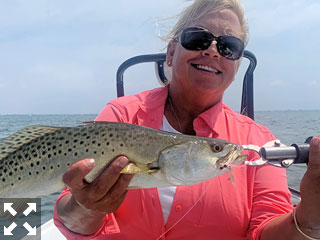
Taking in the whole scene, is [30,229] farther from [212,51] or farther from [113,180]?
[212,51]

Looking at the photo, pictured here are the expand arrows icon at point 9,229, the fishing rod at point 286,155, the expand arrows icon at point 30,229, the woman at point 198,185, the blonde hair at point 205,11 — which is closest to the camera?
the fishing rod at point 286,155

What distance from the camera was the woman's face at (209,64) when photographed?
2943mm

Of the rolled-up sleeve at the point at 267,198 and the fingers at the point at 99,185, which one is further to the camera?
the rolled-up sleeve at the point at 267,198

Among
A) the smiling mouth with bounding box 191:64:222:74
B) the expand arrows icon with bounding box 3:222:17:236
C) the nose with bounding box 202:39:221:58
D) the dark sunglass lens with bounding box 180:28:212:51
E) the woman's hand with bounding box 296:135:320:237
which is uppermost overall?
the dark sunglass lens with bounding box 180:28:212:51

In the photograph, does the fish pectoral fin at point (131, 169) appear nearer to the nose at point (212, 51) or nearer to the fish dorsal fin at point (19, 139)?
the fish dorsal fin at point (19, 139)

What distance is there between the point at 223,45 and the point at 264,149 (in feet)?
4.05

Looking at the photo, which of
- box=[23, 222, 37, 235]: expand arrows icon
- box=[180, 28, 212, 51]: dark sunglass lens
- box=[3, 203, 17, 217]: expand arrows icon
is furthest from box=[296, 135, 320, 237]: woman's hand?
box=[23, 222, 37, 235]: expand arrows icon

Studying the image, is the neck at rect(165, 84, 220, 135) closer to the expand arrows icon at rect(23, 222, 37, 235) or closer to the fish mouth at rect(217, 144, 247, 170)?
the fish mouth at rect(217, 144, 247, 170)

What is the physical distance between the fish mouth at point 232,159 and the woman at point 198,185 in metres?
0.46

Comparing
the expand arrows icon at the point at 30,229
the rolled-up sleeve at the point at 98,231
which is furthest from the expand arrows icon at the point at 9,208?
the expand arrows icon at the point at 30,229

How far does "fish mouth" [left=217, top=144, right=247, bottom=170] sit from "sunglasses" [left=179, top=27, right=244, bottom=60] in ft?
3.57

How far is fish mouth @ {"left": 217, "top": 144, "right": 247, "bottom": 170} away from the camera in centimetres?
226

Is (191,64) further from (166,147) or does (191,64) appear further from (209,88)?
(166,147)

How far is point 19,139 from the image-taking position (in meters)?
2.45
